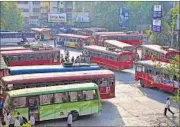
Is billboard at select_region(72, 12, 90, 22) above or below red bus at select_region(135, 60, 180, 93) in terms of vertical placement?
above

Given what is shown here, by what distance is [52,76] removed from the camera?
22188 millimetres

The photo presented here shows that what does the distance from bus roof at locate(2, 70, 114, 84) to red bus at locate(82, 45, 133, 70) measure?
33.3 ft

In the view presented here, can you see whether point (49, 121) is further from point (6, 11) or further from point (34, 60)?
point (6, 11)

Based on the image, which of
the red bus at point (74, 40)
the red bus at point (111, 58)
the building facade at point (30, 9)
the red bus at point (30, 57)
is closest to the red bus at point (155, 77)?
the red bus at point (111, 58)

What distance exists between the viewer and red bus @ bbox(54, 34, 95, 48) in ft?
163

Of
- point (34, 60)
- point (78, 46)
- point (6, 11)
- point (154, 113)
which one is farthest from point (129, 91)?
point (6, 11)

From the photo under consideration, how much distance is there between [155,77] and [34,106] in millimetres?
11461

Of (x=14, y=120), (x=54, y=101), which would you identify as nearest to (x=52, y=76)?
(x=54, y=101)

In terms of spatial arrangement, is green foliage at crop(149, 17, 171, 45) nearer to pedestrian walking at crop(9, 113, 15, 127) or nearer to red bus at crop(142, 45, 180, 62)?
red bus at crop(142, 45, 180, 62)

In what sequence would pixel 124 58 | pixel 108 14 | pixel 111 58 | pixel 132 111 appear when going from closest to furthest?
pixel 132 111
pixel 124 58
pixel 111 58
pixel 108 14

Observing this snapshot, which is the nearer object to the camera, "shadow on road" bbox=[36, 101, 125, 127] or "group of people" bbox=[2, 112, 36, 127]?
"group of people" bbox=[2, 112, 36, 127]

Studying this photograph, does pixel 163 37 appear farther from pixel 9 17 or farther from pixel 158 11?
pixel 9 17

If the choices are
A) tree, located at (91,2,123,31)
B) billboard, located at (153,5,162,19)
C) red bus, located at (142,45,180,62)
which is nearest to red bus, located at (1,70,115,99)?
red bus, located at (142,45,180,62)

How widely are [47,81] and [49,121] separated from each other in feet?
8.48
